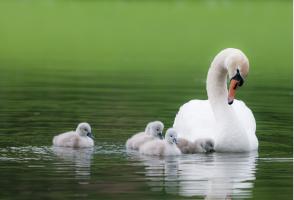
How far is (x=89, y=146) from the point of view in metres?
15.1

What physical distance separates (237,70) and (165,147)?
155cm

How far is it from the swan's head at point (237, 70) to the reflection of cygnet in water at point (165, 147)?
1138 millimetres

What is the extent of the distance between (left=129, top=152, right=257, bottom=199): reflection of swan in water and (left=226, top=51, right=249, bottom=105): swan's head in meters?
0.89

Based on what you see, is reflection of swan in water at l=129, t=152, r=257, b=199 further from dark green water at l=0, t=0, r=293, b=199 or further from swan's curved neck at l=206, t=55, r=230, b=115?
swan's curved neck at l=206, t=55, r=230, b=115

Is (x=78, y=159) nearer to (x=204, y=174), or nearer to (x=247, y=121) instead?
(x=204, y=174)

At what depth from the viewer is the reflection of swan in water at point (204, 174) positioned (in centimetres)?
1222

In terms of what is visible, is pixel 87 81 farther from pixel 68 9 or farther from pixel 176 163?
pixel 68 9

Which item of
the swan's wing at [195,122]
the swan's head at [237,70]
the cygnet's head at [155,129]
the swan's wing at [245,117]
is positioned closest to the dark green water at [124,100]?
the swan's wing at [245,117]

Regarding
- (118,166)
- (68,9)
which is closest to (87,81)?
(118,166)

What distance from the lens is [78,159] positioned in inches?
559

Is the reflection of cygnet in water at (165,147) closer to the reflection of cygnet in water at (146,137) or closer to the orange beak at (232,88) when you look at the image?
the reflection of cygnet in water at (146,137)

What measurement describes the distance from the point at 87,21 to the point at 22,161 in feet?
122

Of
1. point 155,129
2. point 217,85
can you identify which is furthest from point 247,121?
point 155,129

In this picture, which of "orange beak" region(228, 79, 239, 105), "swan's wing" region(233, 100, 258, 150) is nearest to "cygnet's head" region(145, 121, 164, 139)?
"orange beak" region(228, 79, 239, 105)
